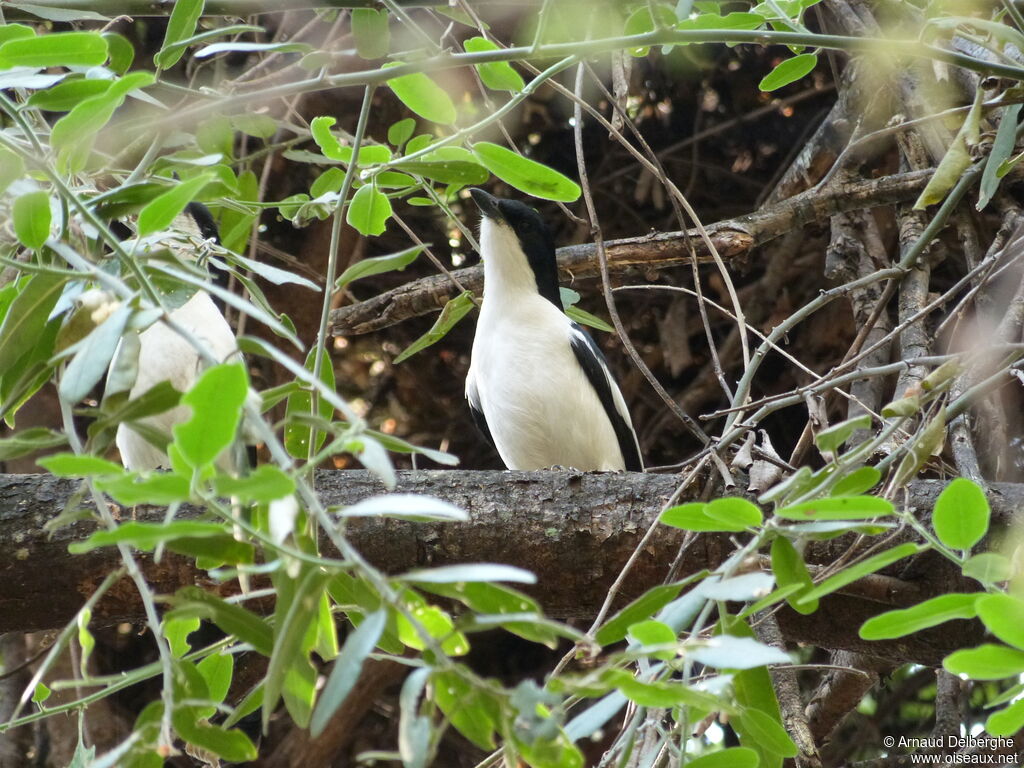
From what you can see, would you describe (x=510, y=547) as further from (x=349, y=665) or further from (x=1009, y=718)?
(x=349, y=665)

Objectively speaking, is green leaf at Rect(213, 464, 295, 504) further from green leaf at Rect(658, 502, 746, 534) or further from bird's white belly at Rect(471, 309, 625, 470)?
bird's white belly at Rect(471, 309, 625, 470)

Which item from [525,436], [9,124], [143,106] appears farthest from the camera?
[525,436]

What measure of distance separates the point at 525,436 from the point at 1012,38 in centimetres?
225

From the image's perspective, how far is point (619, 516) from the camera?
2.22 m

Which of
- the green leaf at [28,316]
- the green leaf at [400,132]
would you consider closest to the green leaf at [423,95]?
the green leaf at [400,132]

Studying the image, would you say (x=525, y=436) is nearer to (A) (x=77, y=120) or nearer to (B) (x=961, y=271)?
(B) (x=961, y=271)

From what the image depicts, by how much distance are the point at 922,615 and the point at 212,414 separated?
67 cm

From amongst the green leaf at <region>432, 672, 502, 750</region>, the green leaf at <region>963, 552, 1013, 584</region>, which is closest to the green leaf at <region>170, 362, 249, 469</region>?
the green leaf at <region>432, 672, 502, 750</region>

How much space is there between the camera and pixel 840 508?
108cm

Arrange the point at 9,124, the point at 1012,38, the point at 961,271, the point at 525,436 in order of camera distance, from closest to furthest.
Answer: the point at 1012,38 < the point at 9,124 < the point at 525,436 < the point at 961,271

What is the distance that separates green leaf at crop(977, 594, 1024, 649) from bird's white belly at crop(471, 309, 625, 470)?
262 cm

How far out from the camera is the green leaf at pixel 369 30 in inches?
72.4

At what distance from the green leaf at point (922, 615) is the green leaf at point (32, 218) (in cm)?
88

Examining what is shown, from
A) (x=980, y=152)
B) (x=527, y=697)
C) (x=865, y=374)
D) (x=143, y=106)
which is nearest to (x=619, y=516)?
(x=865, y=374)
